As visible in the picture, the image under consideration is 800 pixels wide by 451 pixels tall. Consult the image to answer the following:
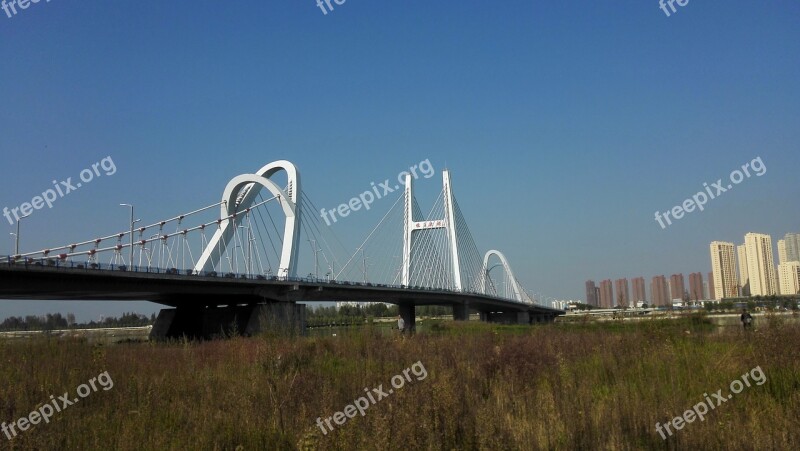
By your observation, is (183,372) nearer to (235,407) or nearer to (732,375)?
(235,407)

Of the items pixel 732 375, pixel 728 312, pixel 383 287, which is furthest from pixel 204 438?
pixel 383 287

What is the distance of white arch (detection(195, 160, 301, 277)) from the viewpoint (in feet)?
160

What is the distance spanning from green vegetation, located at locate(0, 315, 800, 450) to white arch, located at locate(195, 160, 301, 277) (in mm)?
36094

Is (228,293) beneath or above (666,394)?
above

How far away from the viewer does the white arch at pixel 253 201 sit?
48625mm

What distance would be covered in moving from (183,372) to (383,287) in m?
47.6

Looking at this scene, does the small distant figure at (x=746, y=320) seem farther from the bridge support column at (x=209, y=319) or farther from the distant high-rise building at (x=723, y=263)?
the bridge support column at (x=209, y=319)

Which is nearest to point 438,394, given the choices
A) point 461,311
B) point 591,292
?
point 461,311

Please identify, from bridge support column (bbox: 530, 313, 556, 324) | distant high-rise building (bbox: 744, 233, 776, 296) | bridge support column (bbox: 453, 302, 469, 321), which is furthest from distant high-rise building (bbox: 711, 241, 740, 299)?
bridge support column (bbox: 530, 313, 556, 324)

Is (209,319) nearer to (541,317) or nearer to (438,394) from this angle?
(438,394)

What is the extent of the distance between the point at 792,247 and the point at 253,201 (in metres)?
41.2

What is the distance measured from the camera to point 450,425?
6.00 metres

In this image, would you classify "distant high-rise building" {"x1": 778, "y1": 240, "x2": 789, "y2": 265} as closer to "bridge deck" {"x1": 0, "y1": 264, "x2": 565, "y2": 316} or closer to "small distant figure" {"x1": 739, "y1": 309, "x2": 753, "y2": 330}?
"bridge deck" {"x1": 0, "y1": 264, "x2": 565, "y2": 316}

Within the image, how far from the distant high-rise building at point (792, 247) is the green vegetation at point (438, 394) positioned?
36.9 metres
